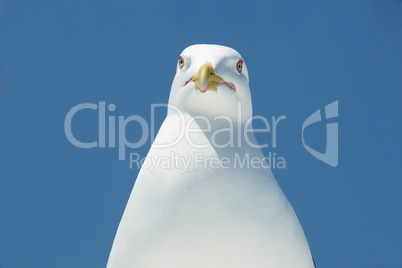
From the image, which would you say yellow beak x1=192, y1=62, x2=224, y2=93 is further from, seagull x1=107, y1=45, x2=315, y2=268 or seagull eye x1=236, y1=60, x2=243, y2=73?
seagull eye x1=236, y1=60, x2=243, y2=73

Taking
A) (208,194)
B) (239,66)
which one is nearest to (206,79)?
(239,66)

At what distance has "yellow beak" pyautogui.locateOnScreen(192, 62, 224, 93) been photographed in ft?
10.8

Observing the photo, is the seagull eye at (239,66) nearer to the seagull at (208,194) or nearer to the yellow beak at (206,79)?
the seagull at (208,194)

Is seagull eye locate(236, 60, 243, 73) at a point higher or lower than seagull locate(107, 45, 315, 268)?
higher

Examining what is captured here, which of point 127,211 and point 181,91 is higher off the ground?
point 181,91

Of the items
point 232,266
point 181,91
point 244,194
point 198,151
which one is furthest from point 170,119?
point 232,266

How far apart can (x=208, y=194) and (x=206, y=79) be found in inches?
24.4

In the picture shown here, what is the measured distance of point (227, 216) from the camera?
10.1 feet

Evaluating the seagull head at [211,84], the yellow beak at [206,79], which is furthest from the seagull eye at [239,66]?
the yellow beak at [206,79]

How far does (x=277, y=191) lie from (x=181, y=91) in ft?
2.57

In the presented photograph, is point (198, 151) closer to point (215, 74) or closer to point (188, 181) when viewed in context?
point (188, 181)

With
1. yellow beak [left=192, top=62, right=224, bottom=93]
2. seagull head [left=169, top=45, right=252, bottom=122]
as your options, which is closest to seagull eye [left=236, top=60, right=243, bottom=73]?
seagull head [left=169, top=45, right=252, bottom=122]

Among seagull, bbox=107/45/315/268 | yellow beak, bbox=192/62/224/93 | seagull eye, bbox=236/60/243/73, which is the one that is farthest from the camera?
seagull eye, bbox=236/60/243/73

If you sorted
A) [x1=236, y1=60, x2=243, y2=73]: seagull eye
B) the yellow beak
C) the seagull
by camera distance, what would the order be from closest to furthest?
the seagull
the yellow beak
[x1=236, y1=60, x2=243, y2=73]: seagull eye
